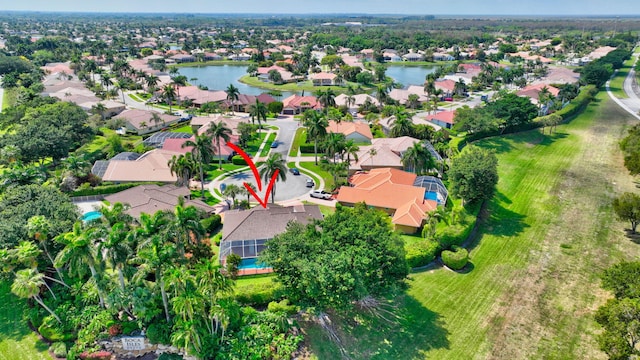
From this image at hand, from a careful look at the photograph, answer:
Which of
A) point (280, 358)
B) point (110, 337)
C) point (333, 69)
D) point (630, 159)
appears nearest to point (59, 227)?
point (110, 337)

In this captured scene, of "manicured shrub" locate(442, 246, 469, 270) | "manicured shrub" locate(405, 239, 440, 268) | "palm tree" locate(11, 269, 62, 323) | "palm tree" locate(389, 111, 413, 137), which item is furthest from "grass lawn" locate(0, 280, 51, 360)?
"palm tree" locate(389, 111, 413, 137)

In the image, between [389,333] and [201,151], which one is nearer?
[389,333]

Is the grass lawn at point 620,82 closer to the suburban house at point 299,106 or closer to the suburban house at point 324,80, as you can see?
the suburban house at point 324,80

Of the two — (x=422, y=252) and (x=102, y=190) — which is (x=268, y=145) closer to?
(x=102, y=190)

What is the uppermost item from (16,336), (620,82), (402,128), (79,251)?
(79,251)

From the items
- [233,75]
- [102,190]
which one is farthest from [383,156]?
[233,75]

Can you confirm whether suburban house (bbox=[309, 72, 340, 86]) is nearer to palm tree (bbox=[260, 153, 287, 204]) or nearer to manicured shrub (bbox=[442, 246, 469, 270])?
palm tree (bbox=[260, 153, 287, 204])
